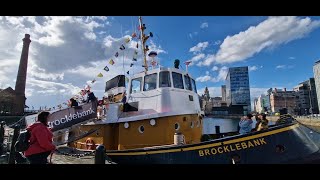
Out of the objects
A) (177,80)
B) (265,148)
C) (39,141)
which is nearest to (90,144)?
(177,80)

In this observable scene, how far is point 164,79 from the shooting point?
318 inches

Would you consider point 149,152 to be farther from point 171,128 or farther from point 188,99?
point 188,99

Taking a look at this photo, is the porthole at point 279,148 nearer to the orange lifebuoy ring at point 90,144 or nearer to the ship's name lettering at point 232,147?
the ship's name lettering at point 232,147

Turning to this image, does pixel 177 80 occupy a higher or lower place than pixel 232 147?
higher

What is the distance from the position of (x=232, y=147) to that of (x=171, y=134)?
213cm

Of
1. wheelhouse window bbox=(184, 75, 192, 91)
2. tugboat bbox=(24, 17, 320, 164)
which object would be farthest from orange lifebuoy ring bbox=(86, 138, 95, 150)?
wheelhouse window bbox=(184, 75, 192, 91)

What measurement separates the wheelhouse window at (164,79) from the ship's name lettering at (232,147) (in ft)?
8.71

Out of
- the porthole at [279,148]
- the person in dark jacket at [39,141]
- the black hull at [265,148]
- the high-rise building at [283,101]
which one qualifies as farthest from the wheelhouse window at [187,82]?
the high-rise building at [283,101]

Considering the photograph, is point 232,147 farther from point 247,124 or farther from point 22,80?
point 22,80

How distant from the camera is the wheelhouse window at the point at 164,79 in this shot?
8008mm

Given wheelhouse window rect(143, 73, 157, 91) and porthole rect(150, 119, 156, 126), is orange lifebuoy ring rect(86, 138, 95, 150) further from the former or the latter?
wheelhouse window rect(143, 73, 157, 91)

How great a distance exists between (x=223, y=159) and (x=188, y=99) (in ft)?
9.29

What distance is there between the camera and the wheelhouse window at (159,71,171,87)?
801 centimetres
